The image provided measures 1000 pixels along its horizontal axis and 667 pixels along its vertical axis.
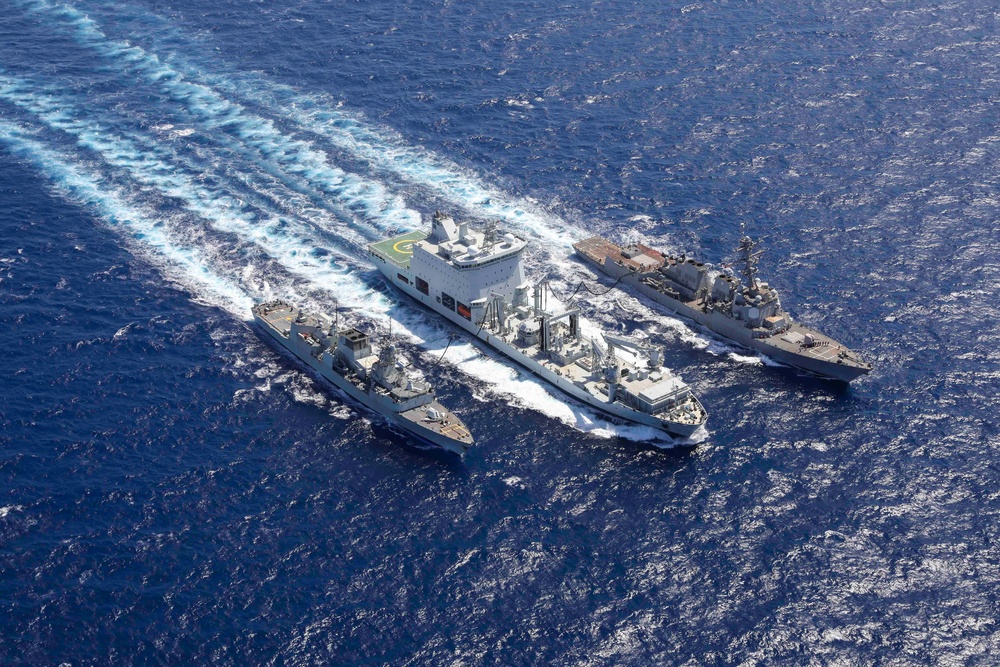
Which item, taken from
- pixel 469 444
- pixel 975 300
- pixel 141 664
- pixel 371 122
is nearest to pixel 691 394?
pixel 469 444

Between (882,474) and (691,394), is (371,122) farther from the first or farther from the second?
(882,474)

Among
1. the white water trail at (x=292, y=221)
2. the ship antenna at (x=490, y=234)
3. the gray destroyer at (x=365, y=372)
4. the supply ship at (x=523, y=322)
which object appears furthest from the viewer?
the ship antenna at (x=490, y=234)

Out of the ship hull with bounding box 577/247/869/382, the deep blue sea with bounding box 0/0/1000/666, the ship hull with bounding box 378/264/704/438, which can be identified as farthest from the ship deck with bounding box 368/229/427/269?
the ship hull with bounding box 577/247/869/382

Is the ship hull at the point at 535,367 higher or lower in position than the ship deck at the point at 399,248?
lower

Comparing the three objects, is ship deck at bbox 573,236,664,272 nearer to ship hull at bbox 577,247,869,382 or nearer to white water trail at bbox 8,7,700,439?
ship hull at bbox 577,247,869,382

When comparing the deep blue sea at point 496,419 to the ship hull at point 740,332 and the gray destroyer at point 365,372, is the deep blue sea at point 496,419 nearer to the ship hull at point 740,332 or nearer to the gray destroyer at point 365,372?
the ship hull at point 740,332

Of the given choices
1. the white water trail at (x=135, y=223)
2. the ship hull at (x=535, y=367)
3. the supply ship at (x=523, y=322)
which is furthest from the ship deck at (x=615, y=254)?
the white water trail at (x=135, y=223)

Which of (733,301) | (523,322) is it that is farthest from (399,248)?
(733,301)

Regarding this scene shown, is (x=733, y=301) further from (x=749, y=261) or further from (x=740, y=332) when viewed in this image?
(x=749, y=261)
